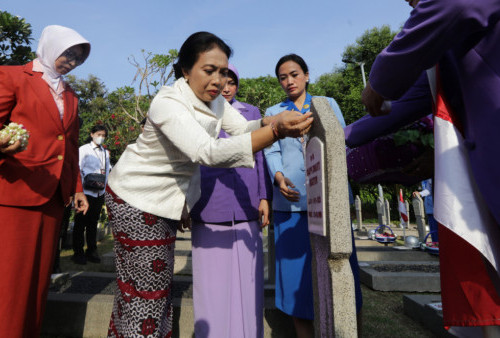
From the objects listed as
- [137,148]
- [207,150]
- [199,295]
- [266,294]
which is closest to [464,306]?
[207,150]

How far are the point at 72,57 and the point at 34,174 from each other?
39.3 inches

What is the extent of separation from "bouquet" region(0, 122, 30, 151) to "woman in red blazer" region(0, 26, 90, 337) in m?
0.03

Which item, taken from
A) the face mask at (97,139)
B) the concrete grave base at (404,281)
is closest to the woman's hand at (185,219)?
the concrete grave base at (404,281)

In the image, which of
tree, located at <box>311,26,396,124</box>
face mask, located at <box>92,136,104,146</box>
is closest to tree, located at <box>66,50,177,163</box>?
face mask, located at <box>92,136,104,146</box>

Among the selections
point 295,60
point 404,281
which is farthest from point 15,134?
point 404,281

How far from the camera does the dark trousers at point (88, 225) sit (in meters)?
5.89

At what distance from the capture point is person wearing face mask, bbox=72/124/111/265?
19.2ft

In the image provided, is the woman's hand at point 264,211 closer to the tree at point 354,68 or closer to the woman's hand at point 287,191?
the woman's hand at point 287,191

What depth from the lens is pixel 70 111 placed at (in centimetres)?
259

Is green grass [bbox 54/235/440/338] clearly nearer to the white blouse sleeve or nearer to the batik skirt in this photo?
the batik skirt

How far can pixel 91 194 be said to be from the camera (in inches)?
231

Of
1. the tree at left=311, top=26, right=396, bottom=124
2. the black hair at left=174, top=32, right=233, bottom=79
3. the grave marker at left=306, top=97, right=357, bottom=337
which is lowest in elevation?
the grave marker at left=306, top=97, right=357, bottom=337

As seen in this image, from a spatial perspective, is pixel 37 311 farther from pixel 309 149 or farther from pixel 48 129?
Result: pixel 309 149

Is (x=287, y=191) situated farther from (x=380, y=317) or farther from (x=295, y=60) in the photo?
(x=380, y=317)
